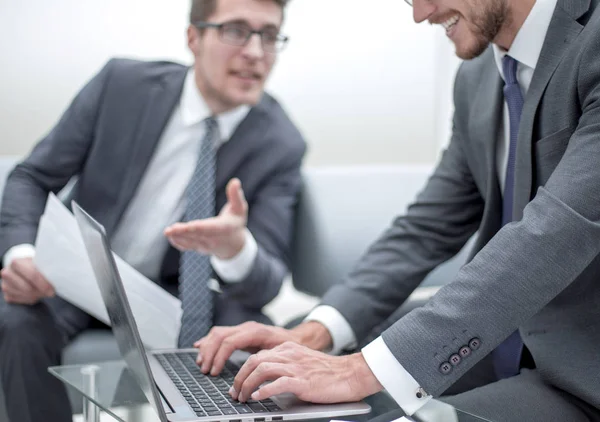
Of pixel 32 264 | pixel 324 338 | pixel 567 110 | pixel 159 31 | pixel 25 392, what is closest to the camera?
pixel 567 110

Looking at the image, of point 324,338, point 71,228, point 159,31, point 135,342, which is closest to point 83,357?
point 71,228

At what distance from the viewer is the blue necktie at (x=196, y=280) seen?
7.26 ft

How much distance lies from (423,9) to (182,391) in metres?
0.82

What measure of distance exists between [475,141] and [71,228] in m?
0.85

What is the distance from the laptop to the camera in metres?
1.14

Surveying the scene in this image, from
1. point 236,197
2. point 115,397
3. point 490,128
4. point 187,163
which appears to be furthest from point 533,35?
point 187,163

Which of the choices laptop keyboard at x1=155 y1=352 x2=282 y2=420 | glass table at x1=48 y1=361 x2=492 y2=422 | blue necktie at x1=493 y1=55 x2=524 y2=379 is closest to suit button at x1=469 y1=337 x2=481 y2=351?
glass table at x1=48 y1=361 x2=492 y2=422

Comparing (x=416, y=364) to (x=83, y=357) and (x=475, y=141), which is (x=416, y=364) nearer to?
(x=475, y=141)

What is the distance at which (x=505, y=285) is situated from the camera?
119cm

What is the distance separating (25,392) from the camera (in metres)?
1.88

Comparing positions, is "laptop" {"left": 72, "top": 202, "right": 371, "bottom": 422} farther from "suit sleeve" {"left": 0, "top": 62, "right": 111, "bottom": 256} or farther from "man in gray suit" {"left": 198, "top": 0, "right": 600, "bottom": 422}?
"suit sleeve" {"left": 0, "top": 62, "right": 111, "bottom": 256}

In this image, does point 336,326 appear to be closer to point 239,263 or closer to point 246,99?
point 239,263

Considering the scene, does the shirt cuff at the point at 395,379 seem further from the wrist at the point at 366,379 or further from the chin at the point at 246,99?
the chin at the point at 246,99

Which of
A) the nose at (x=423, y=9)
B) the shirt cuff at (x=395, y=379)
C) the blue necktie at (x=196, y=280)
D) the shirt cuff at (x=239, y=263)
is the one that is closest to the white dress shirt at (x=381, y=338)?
the shirt cuff at (x=395, y=379)
